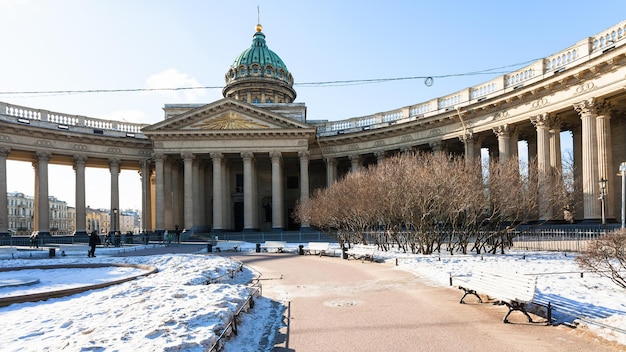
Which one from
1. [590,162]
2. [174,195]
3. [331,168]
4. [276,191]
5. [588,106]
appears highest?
[588,106]

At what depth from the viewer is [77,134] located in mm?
45344

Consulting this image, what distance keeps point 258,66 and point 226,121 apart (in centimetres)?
2336

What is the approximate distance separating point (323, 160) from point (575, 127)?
2580 cm

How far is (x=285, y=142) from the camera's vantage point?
4644cm

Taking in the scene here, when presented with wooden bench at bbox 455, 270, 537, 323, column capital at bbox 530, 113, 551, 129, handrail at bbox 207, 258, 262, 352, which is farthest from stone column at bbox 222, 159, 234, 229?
wooden bench at bbox 455, 270, 537, 323

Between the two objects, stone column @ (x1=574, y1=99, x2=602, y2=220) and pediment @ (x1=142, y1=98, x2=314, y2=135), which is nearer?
stone column @ (x1=574, y1=99, x2=602, y2=220)

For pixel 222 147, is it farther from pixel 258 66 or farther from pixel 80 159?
pixel 258 66

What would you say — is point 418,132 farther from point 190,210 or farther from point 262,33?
point 262,33

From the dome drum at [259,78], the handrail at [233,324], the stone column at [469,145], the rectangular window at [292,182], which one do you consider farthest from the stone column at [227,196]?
the handrail at [233,324]

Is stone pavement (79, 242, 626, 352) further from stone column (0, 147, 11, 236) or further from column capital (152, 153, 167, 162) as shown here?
stone column (0, 147, 11, 236)

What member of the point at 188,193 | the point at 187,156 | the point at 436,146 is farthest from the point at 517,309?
the point at 187,156

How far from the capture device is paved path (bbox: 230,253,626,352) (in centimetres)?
762

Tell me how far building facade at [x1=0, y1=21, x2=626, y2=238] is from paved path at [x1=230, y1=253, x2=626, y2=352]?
22.2 metres

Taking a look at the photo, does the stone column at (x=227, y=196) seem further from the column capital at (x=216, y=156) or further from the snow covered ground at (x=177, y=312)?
the snow covered ground at (x=177, y=312)
